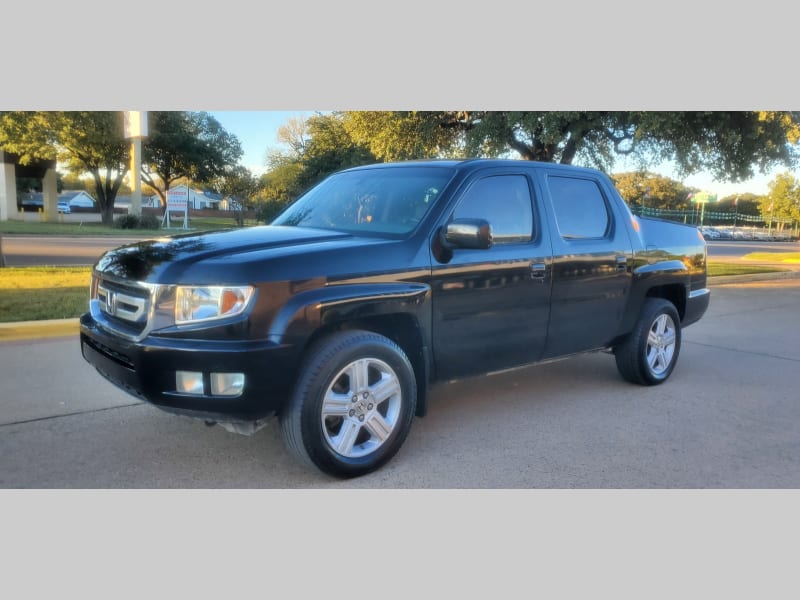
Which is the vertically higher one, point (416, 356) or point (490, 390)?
point (416, 356)

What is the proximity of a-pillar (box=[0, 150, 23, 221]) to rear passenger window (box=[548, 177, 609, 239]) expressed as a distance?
1697 inches

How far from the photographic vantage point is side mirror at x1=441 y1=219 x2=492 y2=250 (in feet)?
12.4

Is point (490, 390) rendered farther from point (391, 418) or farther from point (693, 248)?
point (693, 248)

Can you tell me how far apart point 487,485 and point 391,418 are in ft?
2.25

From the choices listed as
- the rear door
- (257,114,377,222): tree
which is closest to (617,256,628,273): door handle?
the rear door

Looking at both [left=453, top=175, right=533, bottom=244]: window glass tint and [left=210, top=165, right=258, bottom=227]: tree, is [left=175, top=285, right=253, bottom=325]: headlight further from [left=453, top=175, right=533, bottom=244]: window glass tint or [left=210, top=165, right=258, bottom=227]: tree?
[left=210, top=165, right=258, bottom=227]: tree

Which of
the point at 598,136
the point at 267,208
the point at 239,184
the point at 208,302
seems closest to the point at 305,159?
the point at 267,208

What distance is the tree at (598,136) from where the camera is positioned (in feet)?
45.7

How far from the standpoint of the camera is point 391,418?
378 centimetres

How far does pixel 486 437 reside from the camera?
4395 millimetres

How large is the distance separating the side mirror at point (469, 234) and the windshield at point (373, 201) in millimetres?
314

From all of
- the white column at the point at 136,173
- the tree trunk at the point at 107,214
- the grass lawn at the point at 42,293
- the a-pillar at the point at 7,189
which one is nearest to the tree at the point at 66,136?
the a-pillar at the point at 7,189

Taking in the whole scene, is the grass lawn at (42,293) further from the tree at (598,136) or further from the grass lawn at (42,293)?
the tree at (598,136)

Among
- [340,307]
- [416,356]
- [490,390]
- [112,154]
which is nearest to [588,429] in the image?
[490,390]
